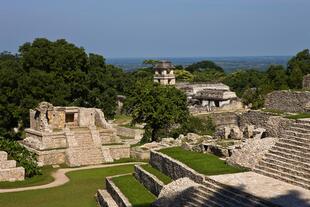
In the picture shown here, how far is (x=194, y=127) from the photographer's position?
138ft

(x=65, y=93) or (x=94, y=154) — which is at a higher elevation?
(x=65, y=93)

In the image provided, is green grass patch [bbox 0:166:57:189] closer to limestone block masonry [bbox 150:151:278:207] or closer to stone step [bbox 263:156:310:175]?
limestone block masonry [bbox 150:151:278:207]

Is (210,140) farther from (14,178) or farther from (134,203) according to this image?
(14,178)

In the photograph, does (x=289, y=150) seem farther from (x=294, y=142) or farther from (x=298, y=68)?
(x=298, y=68)

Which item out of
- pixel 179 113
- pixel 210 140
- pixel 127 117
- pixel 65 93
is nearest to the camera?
pixel 210 140

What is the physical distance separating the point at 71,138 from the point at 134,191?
1260 centimetres

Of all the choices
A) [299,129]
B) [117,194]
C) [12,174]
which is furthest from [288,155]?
[12,174]

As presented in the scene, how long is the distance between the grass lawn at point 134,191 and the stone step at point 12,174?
18.4 ft

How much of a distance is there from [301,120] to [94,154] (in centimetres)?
Result: 1579

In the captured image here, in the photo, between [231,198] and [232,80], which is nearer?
[231,198]

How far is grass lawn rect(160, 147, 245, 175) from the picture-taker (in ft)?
61.2

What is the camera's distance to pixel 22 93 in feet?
126

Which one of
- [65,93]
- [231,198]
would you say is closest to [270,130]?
[231,198]

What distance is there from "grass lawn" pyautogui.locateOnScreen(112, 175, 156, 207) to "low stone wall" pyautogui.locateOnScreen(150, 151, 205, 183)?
3.75 ft
